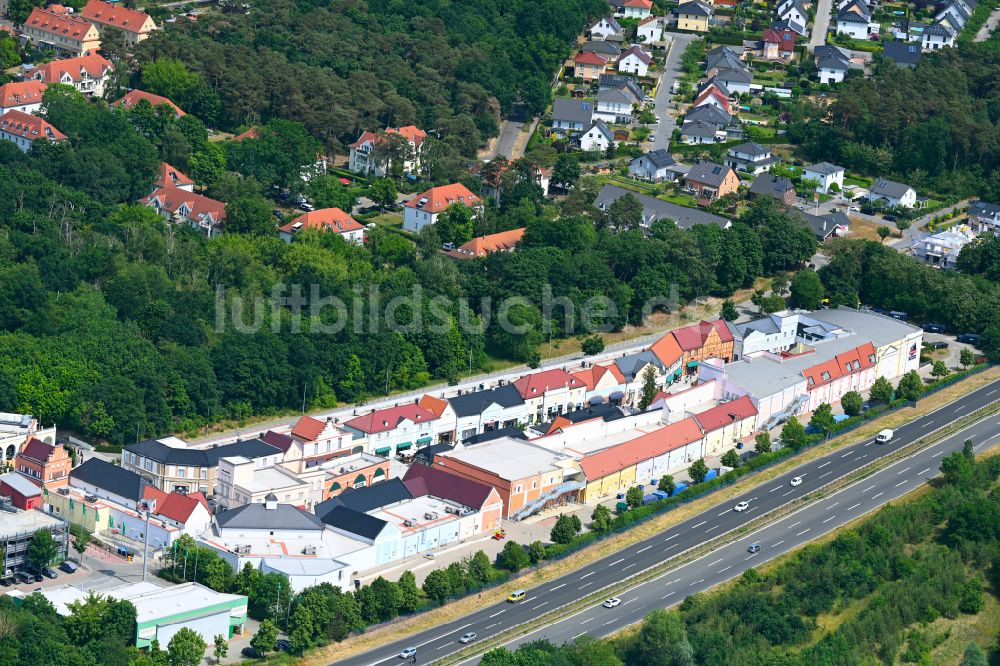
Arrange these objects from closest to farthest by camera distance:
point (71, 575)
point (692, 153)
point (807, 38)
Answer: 1. point (71, 575)
2. point (692, 153)
3. point (807, 38)

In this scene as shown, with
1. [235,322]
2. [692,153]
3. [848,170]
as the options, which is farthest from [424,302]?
[848,170]

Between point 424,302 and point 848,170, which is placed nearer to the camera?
point 424,302

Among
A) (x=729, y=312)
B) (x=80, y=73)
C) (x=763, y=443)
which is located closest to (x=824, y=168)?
(x=729, y=312)

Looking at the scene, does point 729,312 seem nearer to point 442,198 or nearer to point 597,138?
point 442,198

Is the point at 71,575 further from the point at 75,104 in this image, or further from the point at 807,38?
the point at 807,38

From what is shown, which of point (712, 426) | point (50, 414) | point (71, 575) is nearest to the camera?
point (71, 575)
